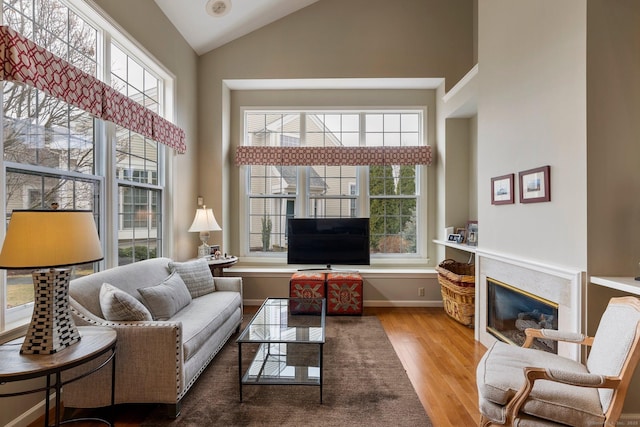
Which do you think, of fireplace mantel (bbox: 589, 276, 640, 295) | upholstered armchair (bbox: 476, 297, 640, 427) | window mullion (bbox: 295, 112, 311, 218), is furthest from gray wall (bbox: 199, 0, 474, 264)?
upholstered armchair (bbox: 476, 297, 640, 427)

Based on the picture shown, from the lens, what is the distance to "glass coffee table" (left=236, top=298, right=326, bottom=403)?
2289mm

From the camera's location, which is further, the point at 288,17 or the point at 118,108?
the point at 288,17

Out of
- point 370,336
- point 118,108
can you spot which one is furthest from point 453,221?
point 118,108

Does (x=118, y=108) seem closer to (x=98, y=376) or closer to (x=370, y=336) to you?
(x=98, y=376)

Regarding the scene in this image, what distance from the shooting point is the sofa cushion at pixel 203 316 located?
7.44ft

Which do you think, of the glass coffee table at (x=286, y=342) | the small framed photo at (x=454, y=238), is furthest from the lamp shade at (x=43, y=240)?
the small framed photo at (x=454, y=238)

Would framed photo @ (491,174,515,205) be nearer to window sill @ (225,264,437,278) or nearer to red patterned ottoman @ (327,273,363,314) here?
window sill @ (225,264,437,278)

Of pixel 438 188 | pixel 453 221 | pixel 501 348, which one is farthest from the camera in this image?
pixel 438 188

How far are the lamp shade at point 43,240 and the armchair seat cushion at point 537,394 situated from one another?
210 cm

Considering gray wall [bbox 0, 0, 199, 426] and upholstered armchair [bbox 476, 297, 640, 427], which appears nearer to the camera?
upholstered armchair [bbox 476, 297, 640, 427]

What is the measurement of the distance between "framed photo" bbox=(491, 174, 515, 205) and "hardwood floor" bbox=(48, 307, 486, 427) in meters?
1.42

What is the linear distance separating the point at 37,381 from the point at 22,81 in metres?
1.80

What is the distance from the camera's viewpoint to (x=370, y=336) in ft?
11.0

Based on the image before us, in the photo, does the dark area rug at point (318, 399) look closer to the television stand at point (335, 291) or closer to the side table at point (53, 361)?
the side table at point (53, 361)
